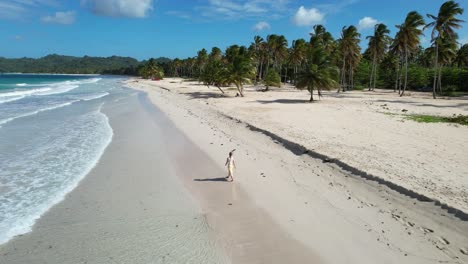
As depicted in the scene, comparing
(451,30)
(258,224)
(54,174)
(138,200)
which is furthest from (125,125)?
(451,30)

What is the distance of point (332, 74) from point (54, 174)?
28.4m

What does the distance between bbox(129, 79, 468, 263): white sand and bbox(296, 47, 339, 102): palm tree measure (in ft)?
44.5

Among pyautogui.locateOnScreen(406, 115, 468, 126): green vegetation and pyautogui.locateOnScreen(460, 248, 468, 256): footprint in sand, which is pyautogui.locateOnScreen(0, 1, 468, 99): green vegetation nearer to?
pyautogui.locateOnScreen(406, 115, 468, 126): green vegetation

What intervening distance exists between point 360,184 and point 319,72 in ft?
81.1

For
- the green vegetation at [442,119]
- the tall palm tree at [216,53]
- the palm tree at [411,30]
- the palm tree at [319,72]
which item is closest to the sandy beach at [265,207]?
the green vegetation at [442,119]

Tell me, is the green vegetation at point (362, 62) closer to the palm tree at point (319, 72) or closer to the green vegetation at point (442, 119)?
the palm tree at point (319, 72)

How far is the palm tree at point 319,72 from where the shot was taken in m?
33.8

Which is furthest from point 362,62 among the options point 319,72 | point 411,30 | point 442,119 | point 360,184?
point 360,184

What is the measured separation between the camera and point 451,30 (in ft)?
125

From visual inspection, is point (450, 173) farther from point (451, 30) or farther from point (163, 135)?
point (451, 30)

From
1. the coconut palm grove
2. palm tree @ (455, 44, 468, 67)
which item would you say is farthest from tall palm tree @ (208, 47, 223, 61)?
palm tree @ (455, 44, 468, 67)

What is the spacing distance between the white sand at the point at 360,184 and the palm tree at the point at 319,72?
13564 millimetres

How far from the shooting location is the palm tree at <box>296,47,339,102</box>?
33.8m

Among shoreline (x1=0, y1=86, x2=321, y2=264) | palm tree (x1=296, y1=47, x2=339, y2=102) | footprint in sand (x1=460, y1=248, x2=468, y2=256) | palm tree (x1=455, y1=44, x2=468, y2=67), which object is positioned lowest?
shoreline (x1=0, y1=86, x2=321, y2=264)
